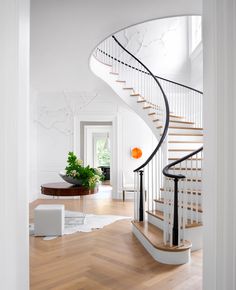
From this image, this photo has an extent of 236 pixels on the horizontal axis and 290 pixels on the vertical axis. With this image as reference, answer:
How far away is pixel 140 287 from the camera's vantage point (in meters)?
2.75

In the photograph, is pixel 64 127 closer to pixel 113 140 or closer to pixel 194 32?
pixel 113 140

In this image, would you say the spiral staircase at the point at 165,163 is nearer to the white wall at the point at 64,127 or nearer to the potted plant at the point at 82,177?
the potted plant at the point at 82,177

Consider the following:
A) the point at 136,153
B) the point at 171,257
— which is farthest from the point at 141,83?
the point at 171,257

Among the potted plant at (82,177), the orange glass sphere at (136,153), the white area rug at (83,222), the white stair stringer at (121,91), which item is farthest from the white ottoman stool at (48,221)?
the orange glass sphere at (136,153)

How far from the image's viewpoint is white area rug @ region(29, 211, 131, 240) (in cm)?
484

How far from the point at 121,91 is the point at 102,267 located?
4.62 meters

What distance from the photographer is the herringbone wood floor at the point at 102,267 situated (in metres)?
2.82
